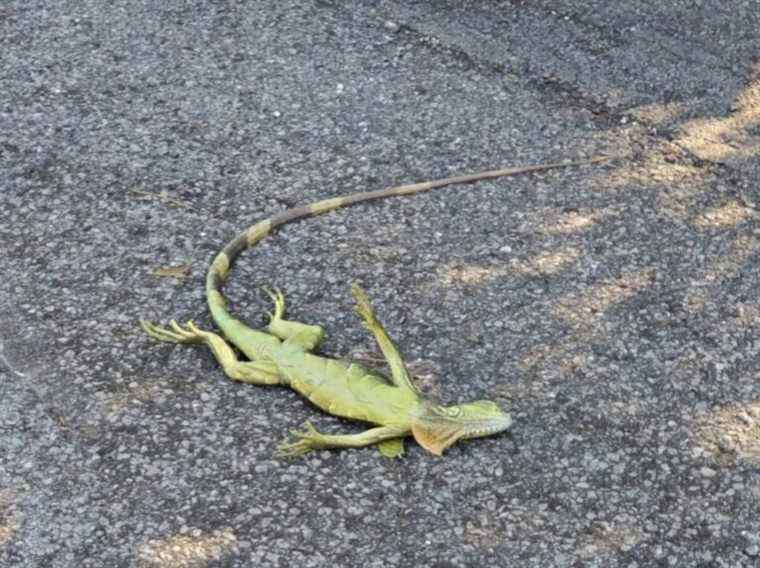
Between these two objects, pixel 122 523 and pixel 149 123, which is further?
pixel 149 123

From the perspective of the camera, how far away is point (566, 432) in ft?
Result: 12.6

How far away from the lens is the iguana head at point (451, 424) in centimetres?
370

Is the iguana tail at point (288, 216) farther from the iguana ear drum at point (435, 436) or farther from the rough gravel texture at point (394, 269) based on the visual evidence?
the iguana ear drum at point (435, 436)

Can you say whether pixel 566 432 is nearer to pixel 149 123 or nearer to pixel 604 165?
pixel 604 165

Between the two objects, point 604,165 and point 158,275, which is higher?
point 604,165

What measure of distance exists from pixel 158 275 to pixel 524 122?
5.67 feet

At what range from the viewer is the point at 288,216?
A: 4711mm

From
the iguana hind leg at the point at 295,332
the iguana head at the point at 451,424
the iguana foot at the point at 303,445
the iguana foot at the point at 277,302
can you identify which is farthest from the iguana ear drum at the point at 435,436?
the iguana foot at the point at 277,302

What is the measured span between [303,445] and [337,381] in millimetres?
241

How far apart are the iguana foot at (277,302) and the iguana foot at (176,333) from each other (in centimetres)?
23

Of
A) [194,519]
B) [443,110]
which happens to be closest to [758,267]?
[443,110]

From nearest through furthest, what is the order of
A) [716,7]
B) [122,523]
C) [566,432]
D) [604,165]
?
[122,523]
[566,432]
[604,165]
[716,7]

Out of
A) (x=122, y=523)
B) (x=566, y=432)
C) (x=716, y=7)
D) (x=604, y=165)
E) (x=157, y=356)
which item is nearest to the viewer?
(x=122, y=523)

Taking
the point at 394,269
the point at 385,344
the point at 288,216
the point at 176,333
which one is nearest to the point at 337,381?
the point at 385,344
